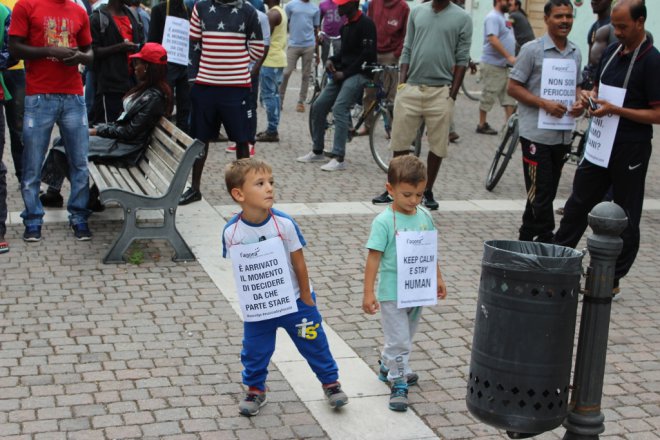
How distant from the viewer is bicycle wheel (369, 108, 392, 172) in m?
11.5

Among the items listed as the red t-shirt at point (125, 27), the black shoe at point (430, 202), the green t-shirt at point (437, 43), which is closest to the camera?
the green t-shirt at point (437, 43)

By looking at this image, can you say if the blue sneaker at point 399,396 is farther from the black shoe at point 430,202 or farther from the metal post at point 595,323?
the black shoe at point 430,202

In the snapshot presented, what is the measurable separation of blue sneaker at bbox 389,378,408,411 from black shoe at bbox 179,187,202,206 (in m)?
4.62

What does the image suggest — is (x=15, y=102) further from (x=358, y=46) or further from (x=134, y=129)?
(x=358, y=46)

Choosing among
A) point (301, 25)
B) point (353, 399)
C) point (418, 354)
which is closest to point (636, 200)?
point (418, 354)

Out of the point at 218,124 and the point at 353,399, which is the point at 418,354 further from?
the point at 218,124

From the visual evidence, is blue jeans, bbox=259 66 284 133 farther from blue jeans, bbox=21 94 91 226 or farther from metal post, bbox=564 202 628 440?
metal post, bbox=564 202 628 440

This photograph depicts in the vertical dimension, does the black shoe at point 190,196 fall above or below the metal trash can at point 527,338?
below

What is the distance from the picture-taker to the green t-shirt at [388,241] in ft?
16.0

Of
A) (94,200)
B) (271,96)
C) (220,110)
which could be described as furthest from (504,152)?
(94,200)

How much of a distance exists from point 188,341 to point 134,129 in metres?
3.20

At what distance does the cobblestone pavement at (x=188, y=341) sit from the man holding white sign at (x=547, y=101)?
2.59ft

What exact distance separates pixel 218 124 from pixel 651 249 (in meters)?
3.99

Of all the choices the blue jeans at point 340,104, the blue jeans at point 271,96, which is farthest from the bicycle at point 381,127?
the blue jeans at point 271,96
